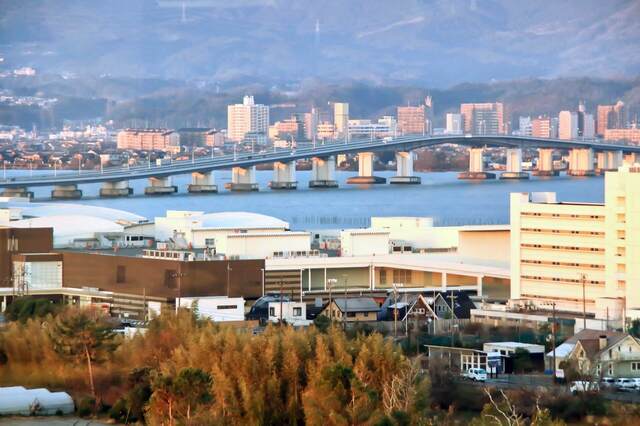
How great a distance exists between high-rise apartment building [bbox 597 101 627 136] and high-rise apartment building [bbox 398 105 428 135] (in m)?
7.51

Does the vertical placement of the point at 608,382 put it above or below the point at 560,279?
below

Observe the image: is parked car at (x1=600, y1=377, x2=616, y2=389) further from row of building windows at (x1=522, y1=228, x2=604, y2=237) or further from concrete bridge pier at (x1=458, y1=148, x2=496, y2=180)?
concrete bridge pier at (x1=458, y1=148, x2=496, y2=180)

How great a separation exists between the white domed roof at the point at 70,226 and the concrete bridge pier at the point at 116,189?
70.5 feet

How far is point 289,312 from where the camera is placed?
1463 centimetres

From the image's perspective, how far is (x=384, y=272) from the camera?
59.7ft

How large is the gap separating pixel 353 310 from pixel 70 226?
6335 mm

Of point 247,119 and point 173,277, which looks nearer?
point 173,277

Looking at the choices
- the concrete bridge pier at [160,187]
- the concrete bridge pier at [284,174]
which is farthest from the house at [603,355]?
the concrete bridge pier at [284,174]

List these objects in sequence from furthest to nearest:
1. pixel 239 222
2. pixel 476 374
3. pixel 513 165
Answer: pixel 513 165
pixel 239 222
pixel 476 374

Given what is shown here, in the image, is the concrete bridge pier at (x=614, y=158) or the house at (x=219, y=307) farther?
the concrete bridge pier at (x=614, y=158)

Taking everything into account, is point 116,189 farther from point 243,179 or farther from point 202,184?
point 243,179

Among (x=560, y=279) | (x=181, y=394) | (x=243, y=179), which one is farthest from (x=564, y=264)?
(x=243, y=179)

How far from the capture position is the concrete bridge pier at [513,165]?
51.6 metres

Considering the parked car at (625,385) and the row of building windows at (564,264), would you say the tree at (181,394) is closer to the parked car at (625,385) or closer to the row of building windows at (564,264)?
the parked car at (625,385)
